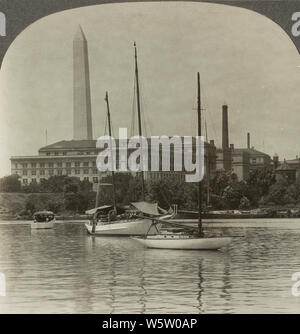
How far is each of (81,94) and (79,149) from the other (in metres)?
0.29

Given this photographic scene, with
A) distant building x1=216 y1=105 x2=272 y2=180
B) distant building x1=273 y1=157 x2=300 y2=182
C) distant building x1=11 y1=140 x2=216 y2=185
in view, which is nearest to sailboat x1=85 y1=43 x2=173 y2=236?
distant building x1=11 y1=140 x2=216 y2=185

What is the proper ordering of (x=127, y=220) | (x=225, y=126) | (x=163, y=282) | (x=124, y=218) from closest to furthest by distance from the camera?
(x=163, y=282) → (x=225, y=126) → (x=124, y=218) → (x=127, y=220)

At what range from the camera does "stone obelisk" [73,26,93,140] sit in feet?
14.8

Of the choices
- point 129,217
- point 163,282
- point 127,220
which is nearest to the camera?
point 163,282

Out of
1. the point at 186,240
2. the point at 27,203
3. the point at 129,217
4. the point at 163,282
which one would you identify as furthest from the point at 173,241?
the point at 163,282

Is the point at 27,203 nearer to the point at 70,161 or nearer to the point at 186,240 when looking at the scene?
the point at 70,161

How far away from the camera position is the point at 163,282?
4.43 metres

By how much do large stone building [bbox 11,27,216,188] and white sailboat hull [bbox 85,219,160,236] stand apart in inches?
30.5

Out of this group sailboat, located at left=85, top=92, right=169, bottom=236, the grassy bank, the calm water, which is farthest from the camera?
sailboat, located at left=85, top=92, right=169, bottom=236

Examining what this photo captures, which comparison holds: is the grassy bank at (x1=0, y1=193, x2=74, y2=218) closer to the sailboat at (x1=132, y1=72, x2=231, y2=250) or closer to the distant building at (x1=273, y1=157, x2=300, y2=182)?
the sailboat at (x1=132, y1=72, x2=231, y2=250)

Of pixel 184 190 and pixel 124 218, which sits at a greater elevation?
pixel 184 190

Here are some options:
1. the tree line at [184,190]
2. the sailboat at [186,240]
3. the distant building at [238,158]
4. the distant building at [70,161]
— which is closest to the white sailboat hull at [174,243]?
the sailboat at [186,240]
